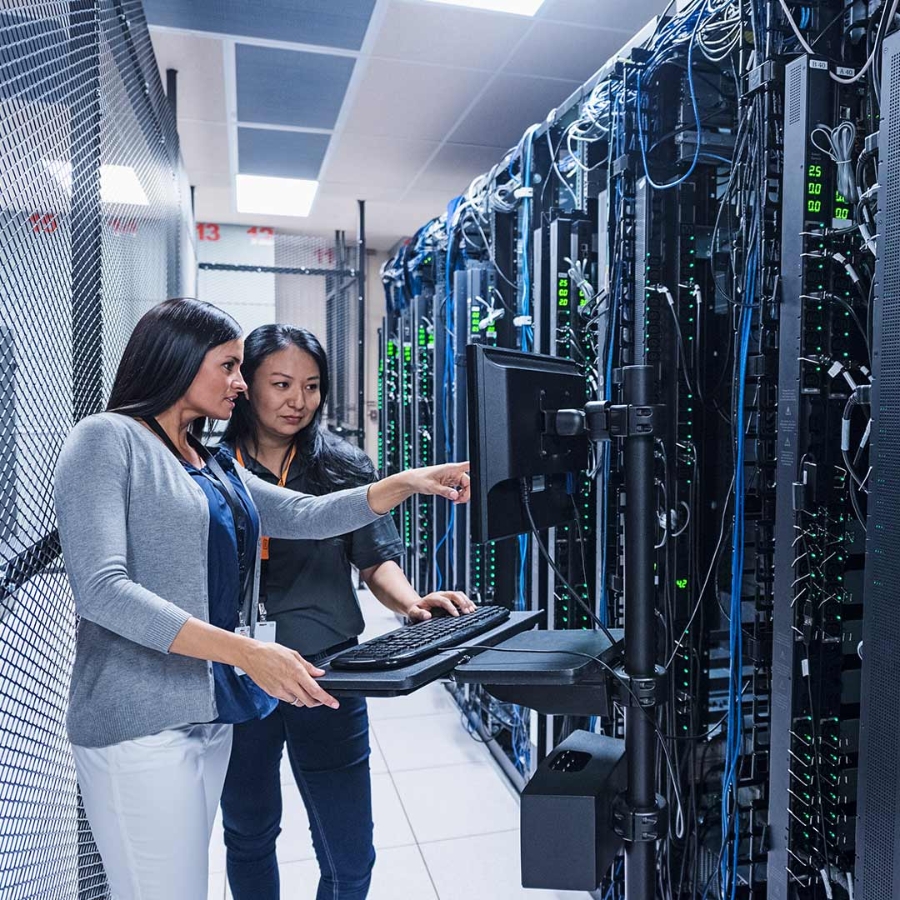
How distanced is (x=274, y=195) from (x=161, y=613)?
605cm

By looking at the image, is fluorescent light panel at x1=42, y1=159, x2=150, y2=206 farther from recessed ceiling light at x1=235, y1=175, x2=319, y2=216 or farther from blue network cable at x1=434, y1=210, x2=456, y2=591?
recessed ceiling light at x1=235, y1=175, x2=319, y2=216

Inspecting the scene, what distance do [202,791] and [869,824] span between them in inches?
50.5

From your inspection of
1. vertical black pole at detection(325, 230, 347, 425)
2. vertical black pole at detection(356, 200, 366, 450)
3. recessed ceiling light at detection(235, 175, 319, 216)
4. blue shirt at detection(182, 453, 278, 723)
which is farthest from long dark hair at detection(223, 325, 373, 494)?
recessed ceiling light at detection(235, 175, 319, 216)

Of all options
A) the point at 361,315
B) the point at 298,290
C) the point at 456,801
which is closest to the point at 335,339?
the point at 361,315

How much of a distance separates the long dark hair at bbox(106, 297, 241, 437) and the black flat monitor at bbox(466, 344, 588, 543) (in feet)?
1.77

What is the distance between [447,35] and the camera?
12.3 feet

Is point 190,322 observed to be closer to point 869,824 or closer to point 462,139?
point 869,824

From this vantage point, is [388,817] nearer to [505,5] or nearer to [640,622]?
[640,622]

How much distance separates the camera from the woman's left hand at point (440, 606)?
4.94 ft

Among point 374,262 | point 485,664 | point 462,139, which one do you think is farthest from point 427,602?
point 374,262

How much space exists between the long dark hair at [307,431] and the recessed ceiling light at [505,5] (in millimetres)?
2358

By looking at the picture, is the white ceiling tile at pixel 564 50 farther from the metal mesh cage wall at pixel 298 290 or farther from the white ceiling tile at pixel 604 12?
the metal mesh cage wall at pixel 298 290

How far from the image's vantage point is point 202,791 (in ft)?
4.36

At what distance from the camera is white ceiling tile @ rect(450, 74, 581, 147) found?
430 centimetres
